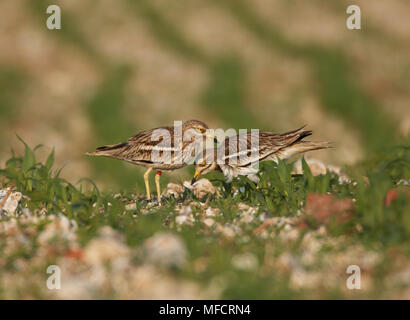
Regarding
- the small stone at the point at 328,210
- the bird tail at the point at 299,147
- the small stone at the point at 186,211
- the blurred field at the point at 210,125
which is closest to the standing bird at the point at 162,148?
the blurred field at the point at 210,125

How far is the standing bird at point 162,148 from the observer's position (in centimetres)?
660

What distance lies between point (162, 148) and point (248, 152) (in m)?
0.91

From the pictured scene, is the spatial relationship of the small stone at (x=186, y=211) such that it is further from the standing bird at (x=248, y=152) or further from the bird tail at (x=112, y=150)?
the bird tail at (x=112, y=150)

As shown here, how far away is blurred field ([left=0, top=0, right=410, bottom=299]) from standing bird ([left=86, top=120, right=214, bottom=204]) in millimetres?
392

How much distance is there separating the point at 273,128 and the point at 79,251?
10560 millimetres

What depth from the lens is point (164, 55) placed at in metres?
17.9

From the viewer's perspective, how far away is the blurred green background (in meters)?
14.7

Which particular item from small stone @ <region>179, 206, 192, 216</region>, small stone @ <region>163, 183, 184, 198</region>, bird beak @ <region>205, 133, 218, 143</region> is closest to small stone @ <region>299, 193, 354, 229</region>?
small stone @ <region>179, 206, 192, 216</region>

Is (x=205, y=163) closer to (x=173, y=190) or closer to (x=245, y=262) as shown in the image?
(x=173, y=190)

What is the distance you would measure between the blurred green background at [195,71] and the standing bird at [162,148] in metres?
4.90

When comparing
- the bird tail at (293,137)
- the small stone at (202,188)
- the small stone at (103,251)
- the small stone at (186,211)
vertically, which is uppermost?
the bird tail at (293,137)

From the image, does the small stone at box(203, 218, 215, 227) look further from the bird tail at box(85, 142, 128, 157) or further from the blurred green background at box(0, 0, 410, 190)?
the blurred green background at box(0, 0, 410, 190)

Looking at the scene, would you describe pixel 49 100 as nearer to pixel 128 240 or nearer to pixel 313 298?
pixel 128 240

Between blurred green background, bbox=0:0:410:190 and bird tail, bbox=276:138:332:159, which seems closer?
bird tail, bbox=276:138:332:159
